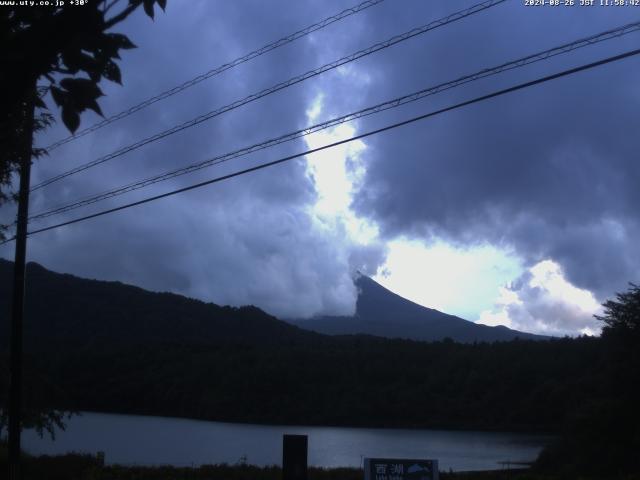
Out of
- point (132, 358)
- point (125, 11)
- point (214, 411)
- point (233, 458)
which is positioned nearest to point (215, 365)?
point (214, 411)

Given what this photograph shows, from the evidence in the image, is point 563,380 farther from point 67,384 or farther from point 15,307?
point 15,307

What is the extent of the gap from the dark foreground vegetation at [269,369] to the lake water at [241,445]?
3692 mm

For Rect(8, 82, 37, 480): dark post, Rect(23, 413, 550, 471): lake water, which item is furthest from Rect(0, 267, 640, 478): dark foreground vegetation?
Rect(8, 82, 37, 480): dark post

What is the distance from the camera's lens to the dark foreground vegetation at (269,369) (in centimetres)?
6150

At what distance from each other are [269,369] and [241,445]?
106ft

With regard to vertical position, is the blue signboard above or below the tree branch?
below

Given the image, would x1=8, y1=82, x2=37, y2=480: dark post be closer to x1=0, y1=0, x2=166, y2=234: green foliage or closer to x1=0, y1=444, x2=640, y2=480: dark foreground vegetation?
x1=0, y1=444, x2=640, y2=480: dark foreground vegetation

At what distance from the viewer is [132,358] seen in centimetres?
7050

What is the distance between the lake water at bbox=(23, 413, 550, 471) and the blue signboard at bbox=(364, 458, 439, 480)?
2542cm

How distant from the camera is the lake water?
42500mm

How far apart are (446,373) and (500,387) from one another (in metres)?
8.27

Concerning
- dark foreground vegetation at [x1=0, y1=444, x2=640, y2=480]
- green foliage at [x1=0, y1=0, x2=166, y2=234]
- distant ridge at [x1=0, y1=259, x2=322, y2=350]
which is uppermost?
distant ridge at [x1=0, y1=259, x2=322, y2=350]

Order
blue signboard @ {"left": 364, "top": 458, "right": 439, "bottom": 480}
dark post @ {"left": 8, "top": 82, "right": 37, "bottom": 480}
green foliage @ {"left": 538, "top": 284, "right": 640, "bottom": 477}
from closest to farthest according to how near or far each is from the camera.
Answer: blue signboard @ {"left": 364, "top": 458, "right": 439, "bottom": 480} < dark post @ {"left": 8, "top": 82, "right": 37, "bottom": 480} < green foliage @ {"left": 538, "top": 284, "right": 640, "bottom": 477}

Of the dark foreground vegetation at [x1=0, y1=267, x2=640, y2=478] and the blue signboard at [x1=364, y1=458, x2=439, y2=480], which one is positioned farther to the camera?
the dark foreground vegetation at [x1=0, y1=267, x2=640, y2=478]
